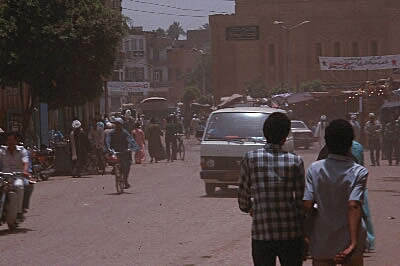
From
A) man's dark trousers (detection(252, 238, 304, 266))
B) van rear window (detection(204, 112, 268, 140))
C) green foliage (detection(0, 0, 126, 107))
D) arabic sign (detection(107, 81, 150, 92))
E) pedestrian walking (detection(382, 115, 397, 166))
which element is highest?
green foliage (detection(0, 0, 126, 107))

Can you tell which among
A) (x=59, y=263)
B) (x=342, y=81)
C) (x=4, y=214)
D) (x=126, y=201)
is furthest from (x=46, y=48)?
(x=342, y=81)

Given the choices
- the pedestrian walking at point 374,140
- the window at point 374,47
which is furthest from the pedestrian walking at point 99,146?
the window at point 374,47

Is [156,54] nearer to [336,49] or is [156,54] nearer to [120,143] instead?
[336,49]

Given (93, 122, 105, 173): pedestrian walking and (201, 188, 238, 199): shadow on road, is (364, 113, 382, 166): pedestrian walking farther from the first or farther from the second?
(201, 188, 238, 199): shadow on road

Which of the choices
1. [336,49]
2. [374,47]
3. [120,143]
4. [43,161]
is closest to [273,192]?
[120,143]

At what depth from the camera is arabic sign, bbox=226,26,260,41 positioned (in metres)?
78.7

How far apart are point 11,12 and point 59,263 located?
17971mm

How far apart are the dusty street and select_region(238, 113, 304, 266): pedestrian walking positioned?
3692 mm

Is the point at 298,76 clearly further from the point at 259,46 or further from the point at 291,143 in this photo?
the point at 291,143

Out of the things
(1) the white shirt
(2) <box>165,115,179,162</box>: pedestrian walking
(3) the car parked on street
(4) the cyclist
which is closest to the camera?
(1) the white shirt

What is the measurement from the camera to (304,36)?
269ft

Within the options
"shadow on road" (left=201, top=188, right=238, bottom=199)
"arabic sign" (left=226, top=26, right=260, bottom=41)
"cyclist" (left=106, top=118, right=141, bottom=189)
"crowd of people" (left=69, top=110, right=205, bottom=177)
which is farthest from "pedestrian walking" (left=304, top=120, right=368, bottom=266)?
"arabic sign" (left=226, top=26, right=260, bottom=41)

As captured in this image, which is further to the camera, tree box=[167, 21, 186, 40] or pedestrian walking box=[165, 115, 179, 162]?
tree box=[167, 21, 186, 40]

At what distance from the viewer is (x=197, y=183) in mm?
21875
